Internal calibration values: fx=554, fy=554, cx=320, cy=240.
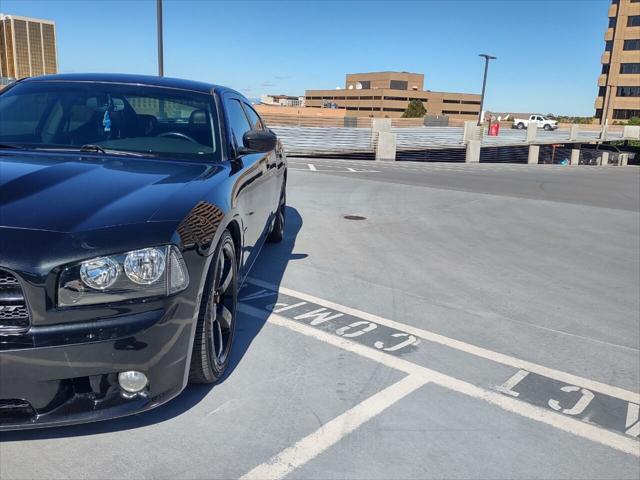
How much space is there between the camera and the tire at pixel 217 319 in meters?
2.75

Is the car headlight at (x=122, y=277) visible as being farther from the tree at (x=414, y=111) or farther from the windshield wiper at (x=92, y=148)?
the tree at (x=414, y=111)

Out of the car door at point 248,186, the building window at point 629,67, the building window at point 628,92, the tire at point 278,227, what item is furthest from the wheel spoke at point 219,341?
the building window at point 629,67

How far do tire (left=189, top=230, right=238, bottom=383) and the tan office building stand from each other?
5202 inches

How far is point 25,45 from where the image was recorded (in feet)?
138

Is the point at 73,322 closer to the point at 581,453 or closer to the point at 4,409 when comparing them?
the point at 4,409

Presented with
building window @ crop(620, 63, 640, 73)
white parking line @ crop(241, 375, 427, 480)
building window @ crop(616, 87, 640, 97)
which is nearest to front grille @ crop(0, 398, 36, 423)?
white parking line @ crop(241, 375, 427, 480)

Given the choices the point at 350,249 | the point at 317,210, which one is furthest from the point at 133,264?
the point at 317,210

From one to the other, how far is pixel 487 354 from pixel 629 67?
4126 inches

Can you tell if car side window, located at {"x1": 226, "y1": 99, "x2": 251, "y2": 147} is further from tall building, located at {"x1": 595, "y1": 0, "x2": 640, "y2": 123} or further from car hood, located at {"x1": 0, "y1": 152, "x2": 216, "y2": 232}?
tall building, located at {"x1": 595, "y1": 0, "x2": 640, "y2": 123}

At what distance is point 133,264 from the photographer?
7.56ft

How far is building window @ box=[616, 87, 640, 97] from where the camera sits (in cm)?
9031

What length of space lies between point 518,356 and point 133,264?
268cm

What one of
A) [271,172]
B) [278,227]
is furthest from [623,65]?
[271,172]

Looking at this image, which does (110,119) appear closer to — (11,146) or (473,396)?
(11,146)
